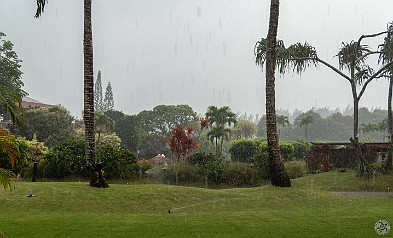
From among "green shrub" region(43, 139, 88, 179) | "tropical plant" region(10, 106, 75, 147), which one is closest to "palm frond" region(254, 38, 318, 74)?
"green shrub" region(43, 139, 88, 179)

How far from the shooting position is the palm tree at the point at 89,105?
14570 millimetres

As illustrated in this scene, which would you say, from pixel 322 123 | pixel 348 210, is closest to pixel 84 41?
pixel 348 210

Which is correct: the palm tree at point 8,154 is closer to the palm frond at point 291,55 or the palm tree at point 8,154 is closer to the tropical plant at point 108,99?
the palm frond at point 291,55

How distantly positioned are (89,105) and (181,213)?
503 centimetres

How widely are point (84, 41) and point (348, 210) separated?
9859mm

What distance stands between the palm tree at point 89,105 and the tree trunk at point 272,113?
635 cm

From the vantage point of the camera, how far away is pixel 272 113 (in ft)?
56.0

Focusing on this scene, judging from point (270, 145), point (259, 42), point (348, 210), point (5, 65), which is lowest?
point (348, 210)

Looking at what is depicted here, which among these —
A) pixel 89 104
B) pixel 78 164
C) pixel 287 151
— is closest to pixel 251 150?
pixel 287 151

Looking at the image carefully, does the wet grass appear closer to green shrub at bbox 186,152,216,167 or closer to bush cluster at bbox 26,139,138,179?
green shrub at bbox 186,152,216,167

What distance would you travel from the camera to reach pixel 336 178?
78.1ft

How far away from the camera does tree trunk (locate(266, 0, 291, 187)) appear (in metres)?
17.0

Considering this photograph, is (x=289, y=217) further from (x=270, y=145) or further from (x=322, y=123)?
(x=322, y=123)

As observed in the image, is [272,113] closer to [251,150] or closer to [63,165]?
[63,165]
